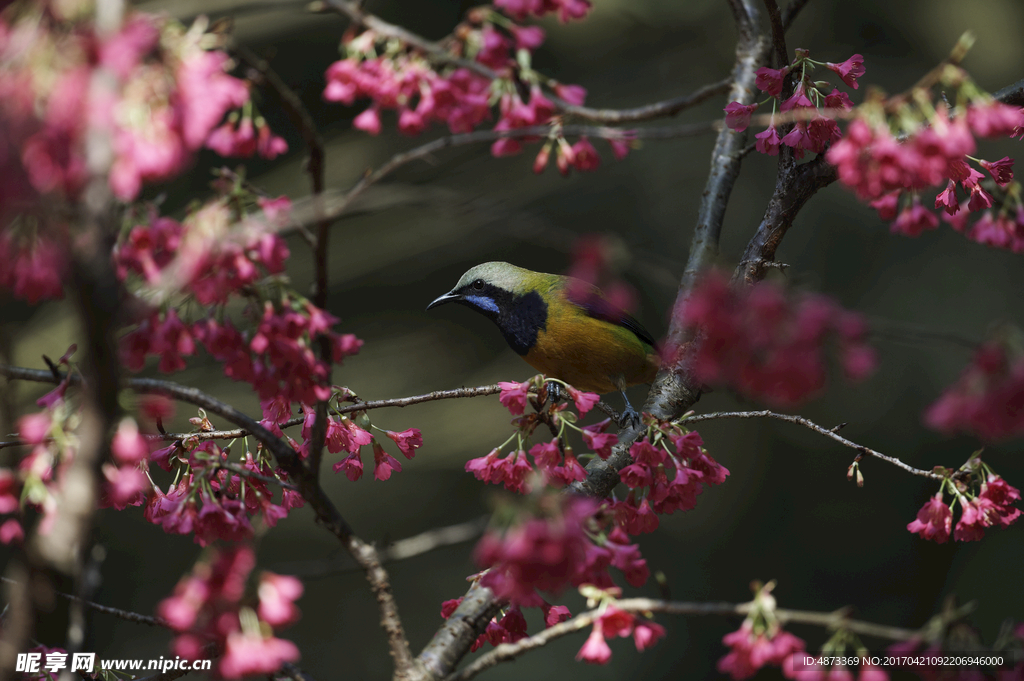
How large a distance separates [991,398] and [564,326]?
5.46 ft

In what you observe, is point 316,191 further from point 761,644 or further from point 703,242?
point 703,242

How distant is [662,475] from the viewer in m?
1.36

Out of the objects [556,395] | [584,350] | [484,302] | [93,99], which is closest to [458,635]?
[556,395]

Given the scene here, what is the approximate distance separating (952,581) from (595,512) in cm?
414

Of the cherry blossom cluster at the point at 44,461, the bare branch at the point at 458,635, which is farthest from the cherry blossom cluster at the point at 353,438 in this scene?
the cherry blossom cluster at the point at 44,461

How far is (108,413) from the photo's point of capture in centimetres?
87

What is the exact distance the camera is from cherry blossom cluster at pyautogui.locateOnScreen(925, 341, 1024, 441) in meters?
0.81

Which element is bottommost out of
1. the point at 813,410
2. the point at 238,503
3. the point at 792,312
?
the point at 813,410

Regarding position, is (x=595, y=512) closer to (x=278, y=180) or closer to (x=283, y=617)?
(x=283, y=617)

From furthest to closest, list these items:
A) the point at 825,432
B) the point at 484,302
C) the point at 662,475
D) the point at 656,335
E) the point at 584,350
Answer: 1. the point at 656,335
2. the point at 484,302
3. the point at 584,350
4. the point at 825,432
5. the point at 662,475

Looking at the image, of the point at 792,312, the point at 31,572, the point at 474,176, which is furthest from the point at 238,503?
the point at 474,176

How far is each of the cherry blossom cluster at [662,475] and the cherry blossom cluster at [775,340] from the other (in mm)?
486

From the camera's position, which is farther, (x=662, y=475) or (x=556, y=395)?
(x=556, y=395)

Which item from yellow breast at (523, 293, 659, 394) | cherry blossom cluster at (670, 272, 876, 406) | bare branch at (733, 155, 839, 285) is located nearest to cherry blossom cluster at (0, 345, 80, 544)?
cherry blossom cluster at (670, 272, 876, 406)
